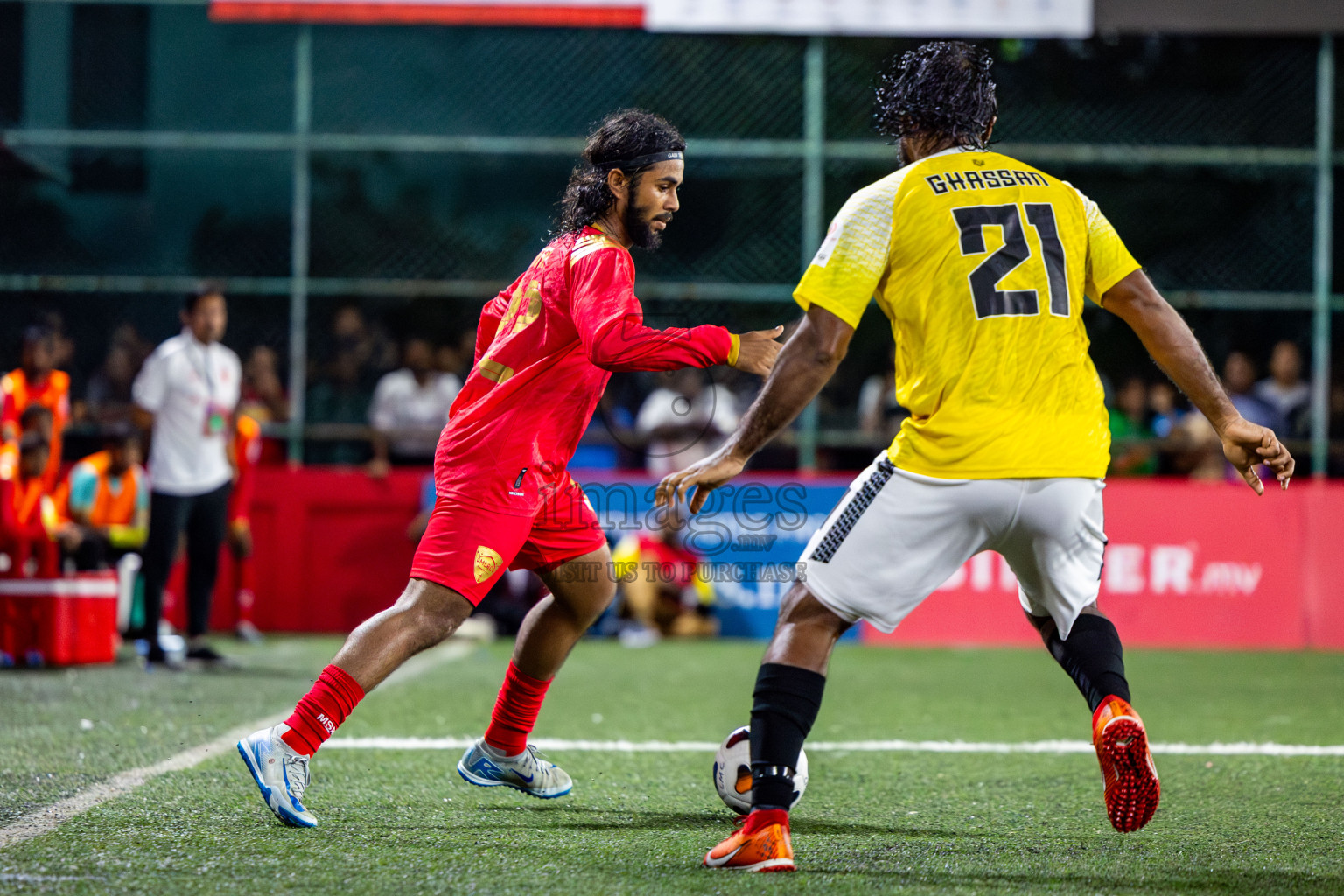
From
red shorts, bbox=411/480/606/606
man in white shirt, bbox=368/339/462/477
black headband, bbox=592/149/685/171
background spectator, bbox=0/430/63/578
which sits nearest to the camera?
red shorts, bbox=411/480/606/606

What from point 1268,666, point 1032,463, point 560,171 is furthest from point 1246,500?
point 1032,463

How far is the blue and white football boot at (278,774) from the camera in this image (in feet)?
12.9

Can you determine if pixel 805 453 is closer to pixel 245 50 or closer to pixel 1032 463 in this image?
pixel 245 50

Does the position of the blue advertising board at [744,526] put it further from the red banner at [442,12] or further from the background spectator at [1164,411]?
the red banner at [442,12]

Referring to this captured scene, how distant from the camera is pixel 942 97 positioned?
146 inches

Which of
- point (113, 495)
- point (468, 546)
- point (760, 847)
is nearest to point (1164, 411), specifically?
point (113, 495)

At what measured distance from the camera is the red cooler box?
8633 mm

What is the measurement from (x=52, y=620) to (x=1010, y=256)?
6908 mm

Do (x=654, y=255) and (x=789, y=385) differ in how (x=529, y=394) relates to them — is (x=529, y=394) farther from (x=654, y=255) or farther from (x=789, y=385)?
(x=654, y=255)

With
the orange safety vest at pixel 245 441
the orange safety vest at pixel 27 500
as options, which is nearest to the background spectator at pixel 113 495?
the orange safety vest at pixel 245 441

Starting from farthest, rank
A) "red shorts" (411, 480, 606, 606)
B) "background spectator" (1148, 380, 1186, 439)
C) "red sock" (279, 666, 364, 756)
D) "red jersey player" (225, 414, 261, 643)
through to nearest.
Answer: "background spectator" (1148, 380, 1186, 439) < "red jersey player" (225, 414, 261, 643) < "red shorts" (411, 480, 606, 606) < "red sock" (279, 666, 364, 756)

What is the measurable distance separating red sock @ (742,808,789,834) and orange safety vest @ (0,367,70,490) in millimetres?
7002

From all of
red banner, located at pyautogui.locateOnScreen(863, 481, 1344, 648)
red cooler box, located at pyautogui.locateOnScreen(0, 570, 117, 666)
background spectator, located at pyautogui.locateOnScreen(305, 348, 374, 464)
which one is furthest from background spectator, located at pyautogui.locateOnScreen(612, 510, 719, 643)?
red cooler box, located at pyautogui.locateOnScreen(0, 570, 117, 666)

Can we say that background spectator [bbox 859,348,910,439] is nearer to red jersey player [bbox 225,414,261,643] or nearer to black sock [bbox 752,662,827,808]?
red jersey player [bbox 225,414,261,643]
